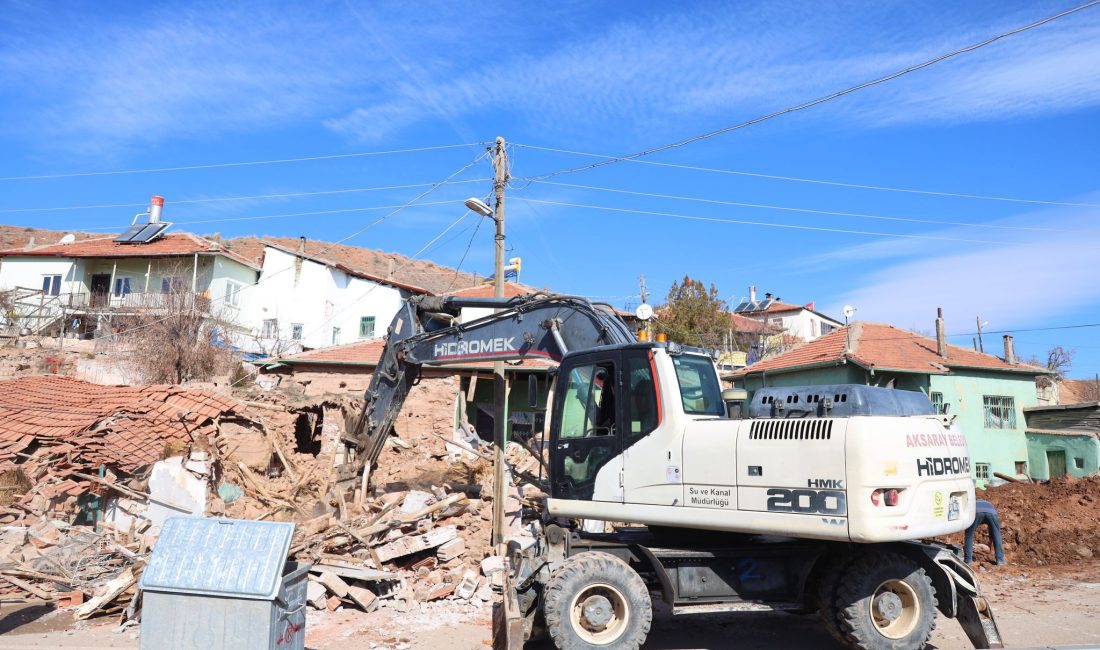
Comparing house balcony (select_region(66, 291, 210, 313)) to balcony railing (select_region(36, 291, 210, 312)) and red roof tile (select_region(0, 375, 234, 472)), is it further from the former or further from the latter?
red roof tile (select_region(0, 375, 234, 472))

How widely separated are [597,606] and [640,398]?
209 cm

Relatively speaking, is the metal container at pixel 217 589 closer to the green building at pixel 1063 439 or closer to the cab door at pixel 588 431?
the cab door at pixel 588 431

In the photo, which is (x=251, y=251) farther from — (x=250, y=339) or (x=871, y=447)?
(x=871, y=447)

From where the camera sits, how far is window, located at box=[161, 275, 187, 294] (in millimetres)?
31203

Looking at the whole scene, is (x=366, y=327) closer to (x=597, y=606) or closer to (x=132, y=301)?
(x=132, y=301)

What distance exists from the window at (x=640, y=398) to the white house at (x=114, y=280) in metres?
28.0

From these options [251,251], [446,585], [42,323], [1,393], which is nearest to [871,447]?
[446,585]

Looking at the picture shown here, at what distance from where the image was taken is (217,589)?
18.5ft

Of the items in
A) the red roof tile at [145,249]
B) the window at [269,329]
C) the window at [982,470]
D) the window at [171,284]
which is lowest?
the window at [982,470]

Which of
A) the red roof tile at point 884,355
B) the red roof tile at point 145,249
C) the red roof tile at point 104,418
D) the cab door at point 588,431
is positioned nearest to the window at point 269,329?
the red roof tile at point 145,249

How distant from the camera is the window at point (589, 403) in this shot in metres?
7.63

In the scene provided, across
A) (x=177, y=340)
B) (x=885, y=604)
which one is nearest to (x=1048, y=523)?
(x=885, y=604)

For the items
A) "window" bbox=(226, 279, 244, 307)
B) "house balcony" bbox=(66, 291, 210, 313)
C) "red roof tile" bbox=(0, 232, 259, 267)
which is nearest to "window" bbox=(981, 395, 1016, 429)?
"house balcony" bbox=(66, 291, 210, 313)

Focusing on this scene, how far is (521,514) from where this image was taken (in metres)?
12.6
